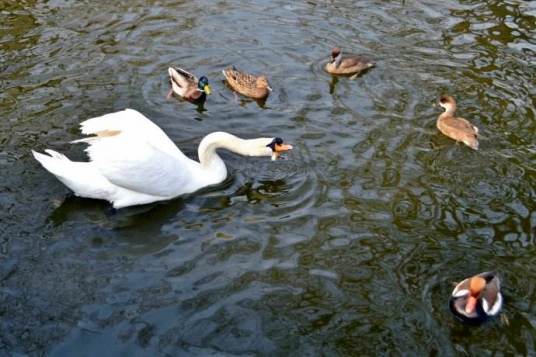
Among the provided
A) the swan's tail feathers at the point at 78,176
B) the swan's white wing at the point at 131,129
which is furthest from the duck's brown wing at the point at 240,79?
the swan's tail feathers at the point at 78,176

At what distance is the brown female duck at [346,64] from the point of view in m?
11.1

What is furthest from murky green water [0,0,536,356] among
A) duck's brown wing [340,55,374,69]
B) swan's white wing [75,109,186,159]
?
swan's white wing [75,109,186,159]

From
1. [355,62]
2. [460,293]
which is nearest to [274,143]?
[460,293]

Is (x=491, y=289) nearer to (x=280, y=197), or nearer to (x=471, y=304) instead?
(x=471, y=304)

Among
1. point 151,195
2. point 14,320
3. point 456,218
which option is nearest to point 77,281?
point 14,320

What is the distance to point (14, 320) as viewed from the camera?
21.1ft

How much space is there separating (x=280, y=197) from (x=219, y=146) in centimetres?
98

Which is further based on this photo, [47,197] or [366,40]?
[366,40]

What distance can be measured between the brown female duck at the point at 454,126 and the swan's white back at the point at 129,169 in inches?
136

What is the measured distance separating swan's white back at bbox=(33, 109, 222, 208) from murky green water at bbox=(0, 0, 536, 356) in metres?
0.21

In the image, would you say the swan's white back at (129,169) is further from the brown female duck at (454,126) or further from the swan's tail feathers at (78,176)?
the brown female duck at (454,126)

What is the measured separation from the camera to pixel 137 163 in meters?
7.71

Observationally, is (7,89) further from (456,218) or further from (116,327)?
(456,218)

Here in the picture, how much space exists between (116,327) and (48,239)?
61.2 inches
